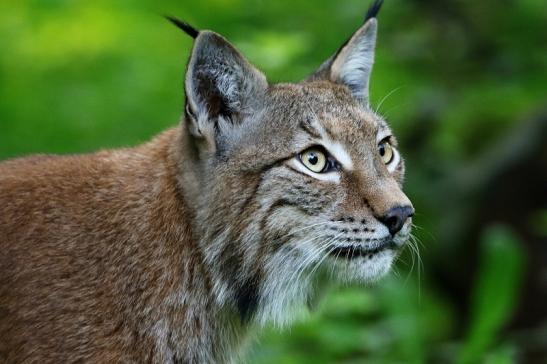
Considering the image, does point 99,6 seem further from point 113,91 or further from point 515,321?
point 515,321

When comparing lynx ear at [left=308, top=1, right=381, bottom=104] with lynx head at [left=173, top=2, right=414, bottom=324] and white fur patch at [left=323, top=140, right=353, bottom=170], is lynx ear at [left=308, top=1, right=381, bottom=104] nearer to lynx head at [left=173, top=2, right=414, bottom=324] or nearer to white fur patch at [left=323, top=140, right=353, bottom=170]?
lynx head at [left=173, top=2, right=414, bottom=324]

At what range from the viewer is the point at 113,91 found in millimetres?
11102

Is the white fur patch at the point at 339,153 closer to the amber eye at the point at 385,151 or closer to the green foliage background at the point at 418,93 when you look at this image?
the amber eye at the point at 385,151

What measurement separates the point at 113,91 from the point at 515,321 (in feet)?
14.5

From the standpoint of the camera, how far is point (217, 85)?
5.73 m

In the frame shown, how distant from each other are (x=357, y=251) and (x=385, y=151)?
2.25ft

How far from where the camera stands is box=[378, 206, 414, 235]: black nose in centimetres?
548

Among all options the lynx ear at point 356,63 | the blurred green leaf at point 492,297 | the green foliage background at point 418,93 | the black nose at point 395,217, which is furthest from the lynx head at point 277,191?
the green foliage background at point 418,93

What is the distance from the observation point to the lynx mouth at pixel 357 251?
18.2ft

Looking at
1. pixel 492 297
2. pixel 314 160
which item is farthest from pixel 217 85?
pixel 492 297

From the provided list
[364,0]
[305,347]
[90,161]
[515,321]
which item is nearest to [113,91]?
[364,0]

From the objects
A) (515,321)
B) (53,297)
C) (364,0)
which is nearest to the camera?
(53,297)

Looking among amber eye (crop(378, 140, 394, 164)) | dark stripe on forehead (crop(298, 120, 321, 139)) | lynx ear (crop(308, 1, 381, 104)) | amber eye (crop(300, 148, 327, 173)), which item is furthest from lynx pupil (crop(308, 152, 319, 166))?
Answer: lynx ear (crop(308, 1, 381, 104))

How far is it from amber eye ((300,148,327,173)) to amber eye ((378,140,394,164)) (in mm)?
391
